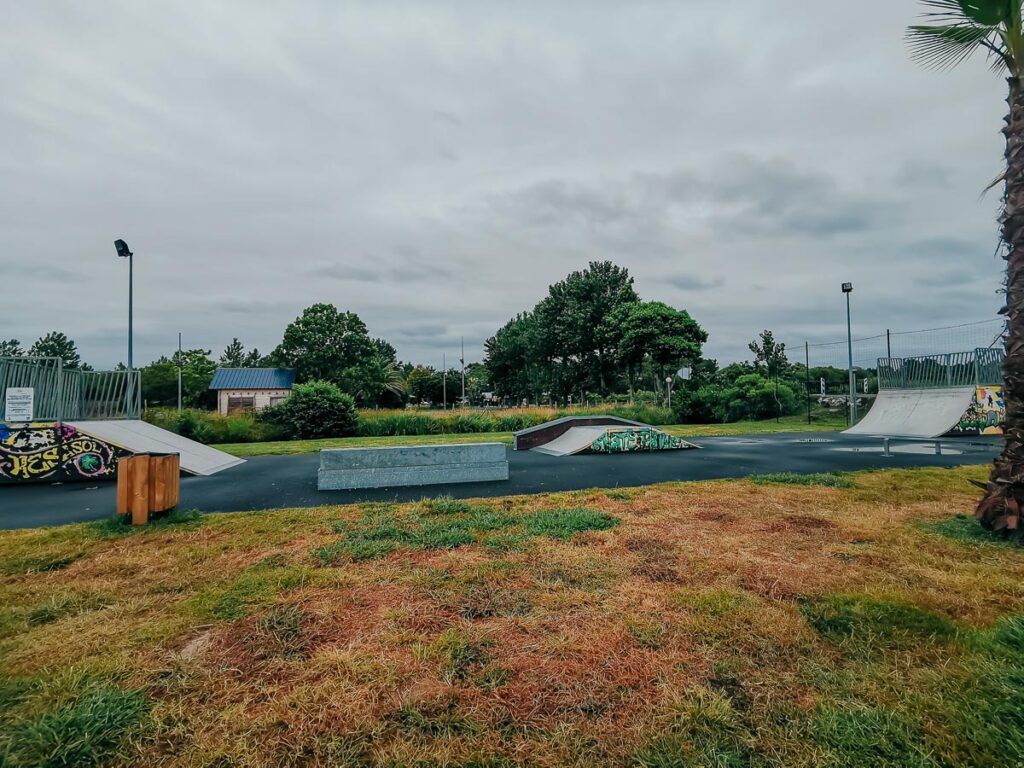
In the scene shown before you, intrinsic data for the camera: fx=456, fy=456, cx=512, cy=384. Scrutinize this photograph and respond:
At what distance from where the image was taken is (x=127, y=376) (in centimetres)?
1169

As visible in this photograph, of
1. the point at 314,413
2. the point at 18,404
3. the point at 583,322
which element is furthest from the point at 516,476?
the point at 583,322

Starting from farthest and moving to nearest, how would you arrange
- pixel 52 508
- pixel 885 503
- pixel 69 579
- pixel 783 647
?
pixel 52 508 < pixel 885 503 < pixel 69 579 < pixel 783 647

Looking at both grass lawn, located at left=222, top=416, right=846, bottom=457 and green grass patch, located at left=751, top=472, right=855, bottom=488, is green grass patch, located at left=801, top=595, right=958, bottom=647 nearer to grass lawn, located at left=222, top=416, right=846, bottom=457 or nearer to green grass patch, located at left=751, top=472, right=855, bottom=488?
green grass patch, located at left=751, top=472, right=855, bottom=488

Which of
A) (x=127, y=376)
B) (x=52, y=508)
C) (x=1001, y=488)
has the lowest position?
(x=52, y=508)

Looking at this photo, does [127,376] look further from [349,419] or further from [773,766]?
[773,766]

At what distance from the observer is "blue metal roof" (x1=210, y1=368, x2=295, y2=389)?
4581 centimetres

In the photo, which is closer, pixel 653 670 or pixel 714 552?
pixel 653 670

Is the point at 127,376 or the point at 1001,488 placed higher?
the point at 127,376

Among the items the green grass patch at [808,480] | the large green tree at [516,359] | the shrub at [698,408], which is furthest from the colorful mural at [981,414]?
the large green tree at [516,359]

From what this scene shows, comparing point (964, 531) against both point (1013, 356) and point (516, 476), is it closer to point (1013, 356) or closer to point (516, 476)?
point (1013, 356)

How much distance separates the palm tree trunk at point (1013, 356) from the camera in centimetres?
466

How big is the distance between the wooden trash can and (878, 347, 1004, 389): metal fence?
24.5 m

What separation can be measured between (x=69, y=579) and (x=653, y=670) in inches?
189

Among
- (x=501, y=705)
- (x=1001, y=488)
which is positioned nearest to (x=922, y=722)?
(x=501, y=705)
